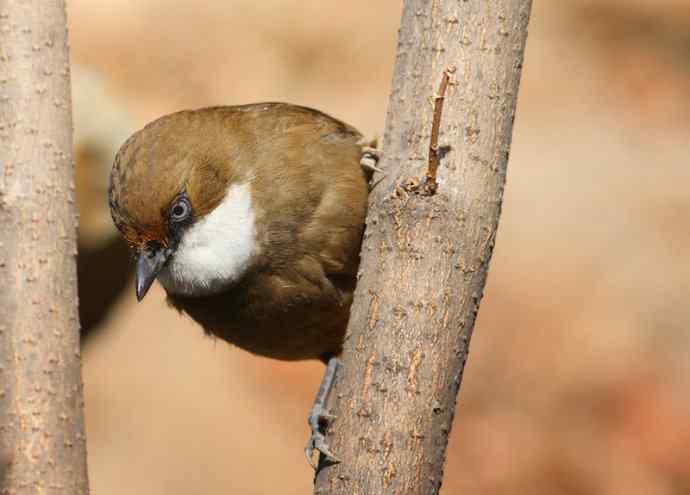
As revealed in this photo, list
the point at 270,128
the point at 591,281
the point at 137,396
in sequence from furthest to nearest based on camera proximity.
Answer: the point at 137,396 → the point at 591,281 → the point at 270,128

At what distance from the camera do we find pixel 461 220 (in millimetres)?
2400

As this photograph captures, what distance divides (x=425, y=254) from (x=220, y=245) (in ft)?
3.31

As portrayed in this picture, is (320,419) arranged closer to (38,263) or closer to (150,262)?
(150,262)

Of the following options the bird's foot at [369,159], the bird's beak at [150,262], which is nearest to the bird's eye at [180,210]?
the bird's beak at [150,262]

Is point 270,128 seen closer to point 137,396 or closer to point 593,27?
point 137,396

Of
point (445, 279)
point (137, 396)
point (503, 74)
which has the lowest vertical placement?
point (137, 396)

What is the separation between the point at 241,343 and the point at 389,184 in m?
1.31

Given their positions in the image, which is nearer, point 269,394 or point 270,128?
point 270,128

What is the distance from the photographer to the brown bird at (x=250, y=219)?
3152 millimetres

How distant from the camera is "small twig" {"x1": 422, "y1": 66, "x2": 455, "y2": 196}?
235 cm

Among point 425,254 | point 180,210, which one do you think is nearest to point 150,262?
point 180,210

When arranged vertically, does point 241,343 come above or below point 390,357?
below

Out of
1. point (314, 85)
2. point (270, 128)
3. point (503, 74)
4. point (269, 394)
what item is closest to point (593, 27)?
point (314, 85)

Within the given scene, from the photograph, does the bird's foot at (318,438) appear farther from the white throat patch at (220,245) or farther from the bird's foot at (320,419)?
the white throat patch at (220,245)
